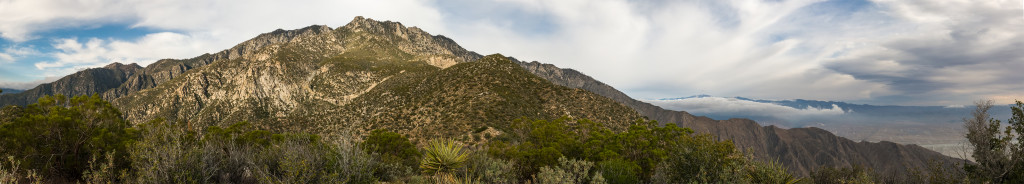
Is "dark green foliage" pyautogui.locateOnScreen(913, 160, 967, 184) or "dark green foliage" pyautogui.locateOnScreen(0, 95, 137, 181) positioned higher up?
"dark green foliage" pyautogui.locateOnScreen(0, 95, 137, 181)

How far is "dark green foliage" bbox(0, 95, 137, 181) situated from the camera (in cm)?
1141

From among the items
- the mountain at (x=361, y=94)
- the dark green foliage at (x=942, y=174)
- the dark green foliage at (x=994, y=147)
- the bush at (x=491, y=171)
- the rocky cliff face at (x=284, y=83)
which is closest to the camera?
the bush at (x=491, y=171)

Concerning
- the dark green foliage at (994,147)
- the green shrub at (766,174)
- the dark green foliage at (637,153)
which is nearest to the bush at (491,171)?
the dark green foliage at (637,153)

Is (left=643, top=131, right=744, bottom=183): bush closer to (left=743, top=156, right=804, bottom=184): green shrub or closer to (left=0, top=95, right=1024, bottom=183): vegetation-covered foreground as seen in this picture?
(left=0, top=95, right=1024, bottom=183): vegetation-covered foreground

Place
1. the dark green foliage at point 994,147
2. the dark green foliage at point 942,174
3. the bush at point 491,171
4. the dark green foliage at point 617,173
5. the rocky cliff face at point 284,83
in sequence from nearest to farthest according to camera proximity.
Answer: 1. the bush at point 491,171
2. the dark green foliage at point 617,173
3. the dark green foliage at point 994,147
4. the dark green foliage at point 942,174
5. the rocky cliff face at point 284,83

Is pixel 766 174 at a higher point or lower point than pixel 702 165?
lower

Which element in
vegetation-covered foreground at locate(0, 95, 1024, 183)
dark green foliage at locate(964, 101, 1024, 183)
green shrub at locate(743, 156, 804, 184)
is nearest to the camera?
vegetation-covered foreground at locate(0, 95, 1024, 183)

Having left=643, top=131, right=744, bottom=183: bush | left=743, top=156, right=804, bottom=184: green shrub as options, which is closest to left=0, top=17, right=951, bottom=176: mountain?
left=743, top=156, right=804, bottom=184: green shrub

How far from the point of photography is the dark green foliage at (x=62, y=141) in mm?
11414

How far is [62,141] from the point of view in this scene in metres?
12.1

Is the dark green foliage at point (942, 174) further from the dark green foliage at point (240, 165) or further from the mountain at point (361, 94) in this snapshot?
the mountain at point (361, 94)

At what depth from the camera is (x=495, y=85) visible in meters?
60.9

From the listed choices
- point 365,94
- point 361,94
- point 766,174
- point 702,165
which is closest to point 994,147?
point 766,174

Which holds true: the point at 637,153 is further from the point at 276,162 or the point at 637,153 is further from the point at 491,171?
the point at 276,162
